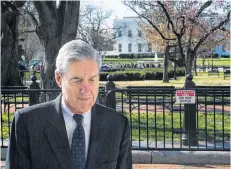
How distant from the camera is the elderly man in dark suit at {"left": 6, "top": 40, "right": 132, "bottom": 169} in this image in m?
2.07

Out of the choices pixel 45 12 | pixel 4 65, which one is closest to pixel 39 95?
pixel 45 12

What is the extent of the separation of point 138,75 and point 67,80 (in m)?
37.1

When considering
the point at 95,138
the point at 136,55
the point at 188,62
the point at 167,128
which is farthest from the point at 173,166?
the point at 136,55

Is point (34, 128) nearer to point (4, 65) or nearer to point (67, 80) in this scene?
point (67, 80)

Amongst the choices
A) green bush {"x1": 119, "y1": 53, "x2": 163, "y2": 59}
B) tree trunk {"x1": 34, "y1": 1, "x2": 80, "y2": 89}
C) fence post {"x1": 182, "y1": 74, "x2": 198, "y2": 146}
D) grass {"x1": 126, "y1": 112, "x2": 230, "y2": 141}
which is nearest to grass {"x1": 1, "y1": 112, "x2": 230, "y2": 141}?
grass {"x1": 126, "y1": 112, "x2": 230, "y2": 141}

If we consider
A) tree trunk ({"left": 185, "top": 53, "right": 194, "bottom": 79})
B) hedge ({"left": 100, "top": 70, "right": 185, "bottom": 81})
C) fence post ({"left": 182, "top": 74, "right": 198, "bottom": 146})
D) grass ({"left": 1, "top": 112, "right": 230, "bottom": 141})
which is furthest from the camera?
hedge ({"left": 100, "top": 70, "right": 185, "bottom": 81})

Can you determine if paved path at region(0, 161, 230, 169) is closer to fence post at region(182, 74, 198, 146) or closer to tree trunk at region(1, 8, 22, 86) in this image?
fence post at region(182, 74, 198, 146)

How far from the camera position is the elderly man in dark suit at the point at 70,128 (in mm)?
2070

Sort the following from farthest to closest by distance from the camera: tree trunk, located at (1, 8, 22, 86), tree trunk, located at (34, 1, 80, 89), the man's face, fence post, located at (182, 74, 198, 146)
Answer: tree trunk, located at (1, 8, 22, 86), tree trunk, located at (34, 1, 80, 89), fence post, located at (182, 74, 198, 146), the man's face

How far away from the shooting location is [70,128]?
7.02ft

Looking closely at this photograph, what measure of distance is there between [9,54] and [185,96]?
1756 centimetres

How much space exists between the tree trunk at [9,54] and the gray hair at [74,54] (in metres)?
22.2

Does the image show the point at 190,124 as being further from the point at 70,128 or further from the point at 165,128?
the point at 70,128

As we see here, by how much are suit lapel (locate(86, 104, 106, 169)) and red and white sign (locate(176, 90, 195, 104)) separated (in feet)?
18.4
